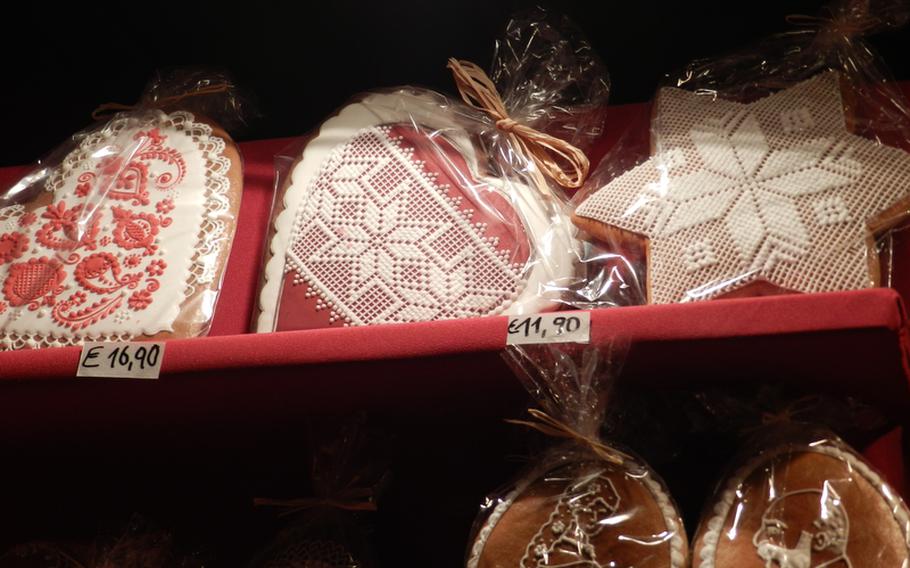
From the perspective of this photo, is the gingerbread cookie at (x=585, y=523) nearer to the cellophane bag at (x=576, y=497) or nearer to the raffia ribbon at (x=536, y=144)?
the cellophane bag at (x=576, y=497)

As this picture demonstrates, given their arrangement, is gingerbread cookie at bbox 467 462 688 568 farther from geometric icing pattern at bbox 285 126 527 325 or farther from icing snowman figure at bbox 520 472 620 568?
geometric icing pattern at bbox 285 126 527 325

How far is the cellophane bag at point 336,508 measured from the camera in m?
1.28

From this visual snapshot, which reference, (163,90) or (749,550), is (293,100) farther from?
(749,550)

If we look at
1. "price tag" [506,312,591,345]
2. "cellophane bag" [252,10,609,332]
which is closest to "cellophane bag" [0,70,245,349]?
"cellophane bag" [252,10,609,332]

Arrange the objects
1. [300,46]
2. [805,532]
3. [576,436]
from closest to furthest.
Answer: [805,532], [576,436], [300,46]

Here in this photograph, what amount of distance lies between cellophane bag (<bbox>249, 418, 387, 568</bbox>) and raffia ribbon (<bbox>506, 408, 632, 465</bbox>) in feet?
0.95

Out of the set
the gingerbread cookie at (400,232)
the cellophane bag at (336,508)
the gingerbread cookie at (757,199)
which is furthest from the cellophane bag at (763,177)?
the cellophane bag at (336,508)

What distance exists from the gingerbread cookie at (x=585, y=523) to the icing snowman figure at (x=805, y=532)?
10cm

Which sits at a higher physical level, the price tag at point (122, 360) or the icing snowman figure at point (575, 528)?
the price tag at point (122, 360)

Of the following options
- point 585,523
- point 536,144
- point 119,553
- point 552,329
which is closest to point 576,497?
point 585,523

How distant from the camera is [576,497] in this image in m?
1.11

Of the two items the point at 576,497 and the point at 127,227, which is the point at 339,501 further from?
the point at 127,227

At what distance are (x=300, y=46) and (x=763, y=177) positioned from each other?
101 cm

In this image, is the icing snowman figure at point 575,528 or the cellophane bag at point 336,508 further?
the cellophane bag at point 336,508
